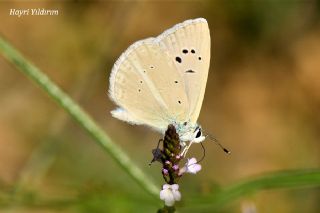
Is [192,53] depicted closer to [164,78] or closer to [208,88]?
[164,78]

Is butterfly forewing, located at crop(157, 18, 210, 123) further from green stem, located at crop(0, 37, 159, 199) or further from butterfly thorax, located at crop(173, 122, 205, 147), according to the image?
green stem, located at crop(0, 37, 159, 199)

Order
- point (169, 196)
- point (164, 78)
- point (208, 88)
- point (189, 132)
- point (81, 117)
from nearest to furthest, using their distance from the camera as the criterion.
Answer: point (169, 196), point (189, 132), point (81, 117), point (164, 78), point (208, 88)

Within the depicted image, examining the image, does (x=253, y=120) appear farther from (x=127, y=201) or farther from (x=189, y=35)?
(x=189, y=35)

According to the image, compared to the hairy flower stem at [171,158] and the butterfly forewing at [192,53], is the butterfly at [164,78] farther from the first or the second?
the hairy flower stem at [171,158]

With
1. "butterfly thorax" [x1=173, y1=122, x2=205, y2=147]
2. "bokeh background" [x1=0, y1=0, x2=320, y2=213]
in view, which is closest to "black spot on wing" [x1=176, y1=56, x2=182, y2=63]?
"butterfly thorax" [x1=173, y1=122, x2=205, y2=147]

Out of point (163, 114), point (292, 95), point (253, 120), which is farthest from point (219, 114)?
point (163, 114)

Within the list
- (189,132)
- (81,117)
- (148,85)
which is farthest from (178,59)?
(81,117)
